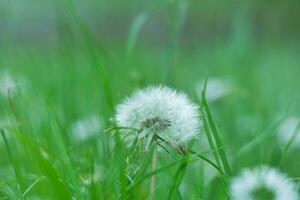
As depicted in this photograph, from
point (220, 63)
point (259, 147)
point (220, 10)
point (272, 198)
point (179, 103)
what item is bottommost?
point (272, 198)

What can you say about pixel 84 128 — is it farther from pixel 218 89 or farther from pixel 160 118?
pixel 218 89

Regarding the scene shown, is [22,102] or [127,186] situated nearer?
[127,186]

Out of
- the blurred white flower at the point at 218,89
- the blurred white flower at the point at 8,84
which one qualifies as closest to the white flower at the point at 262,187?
the blurred white flower at the point at 8,84

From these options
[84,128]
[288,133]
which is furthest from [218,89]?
[84,128]

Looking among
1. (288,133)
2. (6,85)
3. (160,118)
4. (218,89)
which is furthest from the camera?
(218,89)

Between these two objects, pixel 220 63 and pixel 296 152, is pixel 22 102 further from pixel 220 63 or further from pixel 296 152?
pixel 220 63

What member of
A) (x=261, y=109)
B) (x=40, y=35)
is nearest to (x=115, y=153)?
(x=261, y=109)
